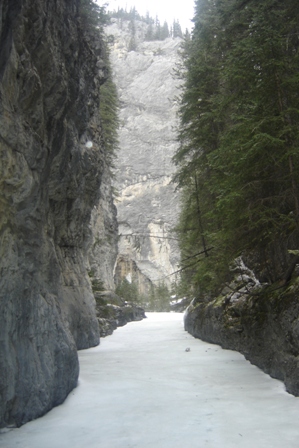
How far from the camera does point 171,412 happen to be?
489 cm

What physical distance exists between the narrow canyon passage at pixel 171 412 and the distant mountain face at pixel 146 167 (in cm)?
4843

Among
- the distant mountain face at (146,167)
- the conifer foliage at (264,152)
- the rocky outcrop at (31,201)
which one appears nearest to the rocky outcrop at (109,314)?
the conifer foliage at (264,152)

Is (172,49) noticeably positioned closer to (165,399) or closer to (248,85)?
(248,85)

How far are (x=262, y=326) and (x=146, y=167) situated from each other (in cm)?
6265

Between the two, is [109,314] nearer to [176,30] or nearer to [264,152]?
[264,152]

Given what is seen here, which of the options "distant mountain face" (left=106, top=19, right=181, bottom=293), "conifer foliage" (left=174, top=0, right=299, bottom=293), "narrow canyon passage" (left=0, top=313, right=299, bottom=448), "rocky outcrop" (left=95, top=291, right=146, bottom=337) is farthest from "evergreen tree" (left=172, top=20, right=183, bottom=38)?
"narrow canyon passage" (left=0, top=313, right=299, bottom=448)

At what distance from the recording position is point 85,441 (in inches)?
156

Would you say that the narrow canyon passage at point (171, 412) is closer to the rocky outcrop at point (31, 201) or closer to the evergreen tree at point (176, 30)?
the rocky outcrop at point (31, 201)

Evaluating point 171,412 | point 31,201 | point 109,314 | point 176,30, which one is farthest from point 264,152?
point 176,30

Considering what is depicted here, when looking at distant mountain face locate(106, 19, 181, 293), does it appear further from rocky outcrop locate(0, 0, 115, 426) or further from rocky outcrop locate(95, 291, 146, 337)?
rocky outcrop locate(0, 0, 115, 426)

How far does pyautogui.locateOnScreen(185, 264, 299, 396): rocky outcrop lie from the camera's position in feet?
18.3

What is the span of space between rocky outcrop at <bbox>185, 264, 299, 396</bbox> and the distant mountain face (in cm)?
4471

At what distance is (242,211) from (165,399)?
14.0 ft

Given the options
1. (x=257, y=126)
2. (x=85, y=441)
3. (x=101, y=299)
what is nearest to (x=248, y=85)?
(x=257, y=126)
